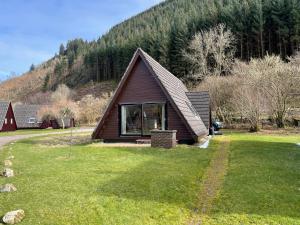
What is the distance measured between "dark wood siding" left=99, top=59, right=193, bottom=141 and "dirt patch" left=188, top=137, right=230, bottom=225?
5.43 meters

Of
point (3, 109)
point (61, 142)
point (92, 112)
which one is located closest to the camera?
point (61, 142)

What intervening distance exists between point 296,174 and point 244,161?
2184mm

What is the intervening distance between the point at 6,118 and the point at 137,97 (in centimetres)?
3224

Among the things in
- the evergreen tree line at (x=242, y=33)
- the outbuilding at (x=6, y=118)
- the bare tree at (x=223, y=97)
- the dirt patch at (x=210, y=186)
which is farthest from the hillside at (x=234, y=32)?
the dirt patch at (x=210, y=186)

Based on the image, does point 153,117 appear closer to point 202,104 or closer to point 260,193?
point 202,104

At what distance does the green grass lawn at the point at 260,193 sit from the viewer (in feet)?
19.1

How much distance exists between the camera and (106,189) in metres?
7.24

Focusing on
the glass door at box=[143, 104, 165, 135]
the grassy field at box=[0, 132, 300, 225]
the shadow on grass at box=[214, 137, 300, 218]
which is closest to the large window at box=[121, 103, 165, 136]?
the glass door at box=[143, 104, 165, 135]

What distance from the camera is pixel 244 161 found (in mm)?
10781

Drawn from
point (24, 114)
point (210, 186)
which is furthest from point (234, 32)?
point (210, 186)

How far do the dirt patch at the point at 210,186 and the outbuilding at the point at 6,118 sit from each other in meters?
37.1

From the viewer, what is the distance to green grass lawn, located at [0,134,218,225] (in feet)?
19.2

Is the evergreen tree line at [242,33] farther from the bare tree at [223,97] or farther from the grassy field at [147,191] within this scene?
the grassy field at [147,191]

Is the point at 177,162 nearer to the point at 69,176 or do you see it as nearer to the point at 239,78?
the point at 69,176
